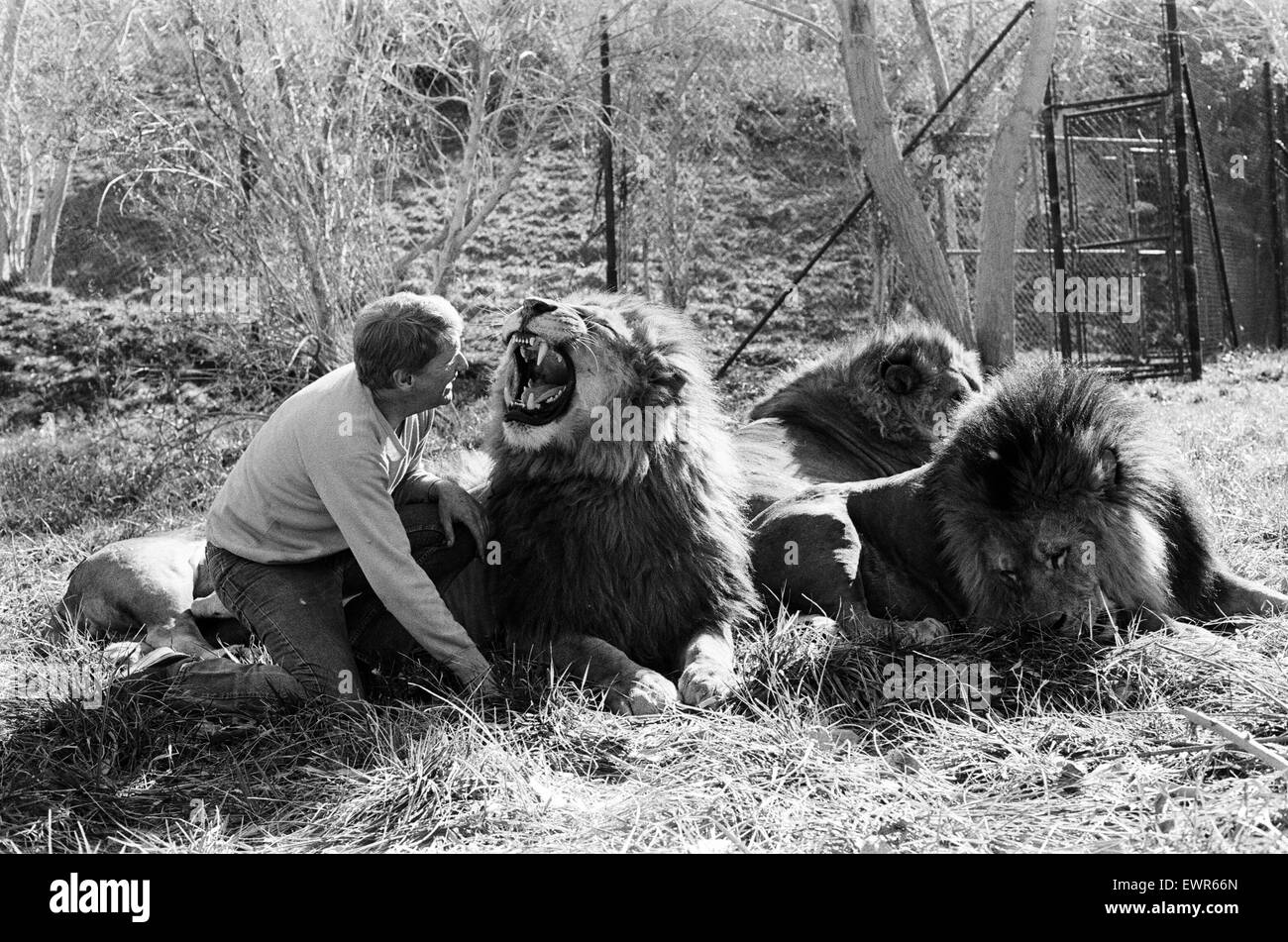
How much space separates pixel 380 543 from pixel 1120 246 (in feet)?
32.9

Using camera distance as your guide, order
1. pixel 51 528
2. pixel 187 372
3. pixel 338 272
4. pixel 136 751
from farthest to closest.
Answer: pixel 187 372 < pixel 338 272 < pixel 51 528 < pixel 136 751

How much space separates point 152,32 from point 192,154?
2.43m

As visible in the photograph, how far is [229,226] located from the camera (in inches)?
367

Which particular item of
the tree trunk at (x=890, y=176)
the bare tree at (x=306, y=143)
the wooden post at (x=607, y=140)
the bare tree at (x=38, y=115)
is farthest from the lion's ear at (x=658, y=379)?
the bare tree at (x=38, y=115)

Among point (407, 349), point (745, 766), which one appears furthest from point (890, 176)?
point (745, 766)

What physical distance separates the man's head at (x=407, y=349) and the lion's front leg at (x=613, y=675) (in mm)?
1054

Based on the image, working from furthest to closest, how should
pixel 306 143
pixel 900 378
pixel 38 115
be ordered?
pixel 38 115
pixel 306 143
pixel 900 378

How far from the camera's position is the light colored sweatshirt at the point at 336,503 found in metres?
4.46

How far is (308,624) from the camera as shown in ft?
15.1

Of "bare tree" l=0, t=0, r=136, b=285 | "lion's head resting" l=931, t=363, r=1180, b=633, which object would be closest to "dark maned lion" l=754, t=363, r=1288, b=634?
"lion's head resting" l=931, t=363, r=1180, b=633

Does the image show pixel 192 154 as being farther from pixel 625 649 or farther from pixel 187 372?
pixel 625 649

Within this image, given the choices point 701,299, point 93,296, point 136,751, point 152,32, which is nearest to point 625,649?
point 136,751

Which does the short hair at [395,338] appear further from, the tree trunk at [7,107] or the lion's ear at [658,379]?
the tree trunk at [7,107]

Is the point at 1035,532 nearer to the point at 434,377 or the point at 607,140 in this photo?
the point at 434,377
